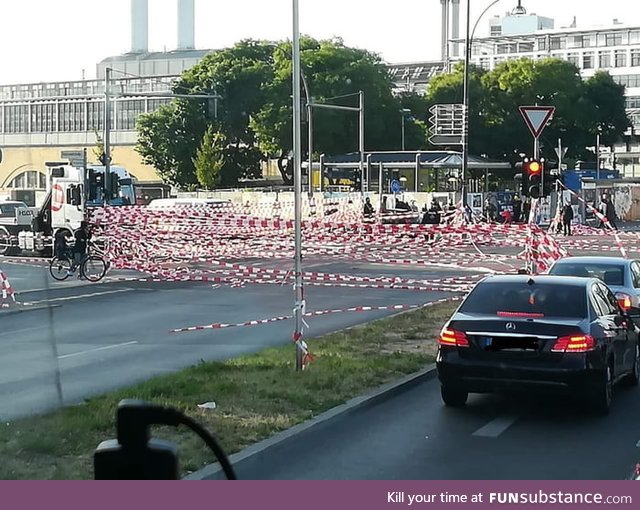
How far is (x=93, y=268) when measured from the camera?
92.1 feet

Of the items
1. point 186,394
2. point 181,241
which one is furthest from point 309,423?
point 181,241

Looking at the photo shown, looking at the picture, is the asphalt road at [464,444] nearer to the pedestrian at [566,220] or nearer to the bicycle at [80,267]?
the bicycle at [80,267]

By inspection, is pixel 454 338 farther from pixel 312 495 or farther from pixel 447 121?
pixel 447 121

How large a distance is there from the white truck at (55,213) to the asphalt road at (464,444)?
80.5 ft

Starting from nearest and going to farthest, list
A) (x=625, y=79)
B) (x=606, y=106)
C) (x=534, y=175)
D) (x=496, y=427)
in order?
(x=496, y=427)
(x=534, y=175)
(x=606, y=106)
(x=625, y=79)

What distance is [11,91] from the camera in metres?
6.82

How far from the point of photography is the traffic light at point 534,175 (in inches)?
869

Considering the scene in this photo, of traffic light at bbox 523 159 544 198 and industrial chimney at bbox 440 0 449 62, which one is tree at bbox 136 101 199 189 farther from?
traffic light at bbox 523 159 544 198

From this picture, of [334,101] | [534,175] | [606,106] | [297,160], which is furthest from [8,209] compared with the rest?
[606,106]

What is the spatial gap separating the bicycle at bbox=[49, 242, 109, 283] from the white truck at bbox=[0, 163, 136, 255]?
572 cm

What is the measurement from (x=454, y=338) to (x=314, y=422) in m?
1.85

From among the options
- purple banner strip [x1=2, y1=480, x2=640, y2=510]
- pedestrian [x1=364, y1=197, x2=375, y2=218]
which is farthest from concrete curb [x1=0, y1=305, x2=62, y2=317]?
pedestrian [x1=364, y1=197, x2=375, y2=218]

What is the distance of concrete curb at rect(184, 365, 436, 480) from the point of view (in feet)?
24.6

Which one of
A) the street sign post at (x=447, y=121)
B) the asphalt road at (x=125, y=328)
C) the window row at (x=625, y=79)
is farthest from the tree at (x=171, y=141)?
the asphalt road at (x=125, y=328)
